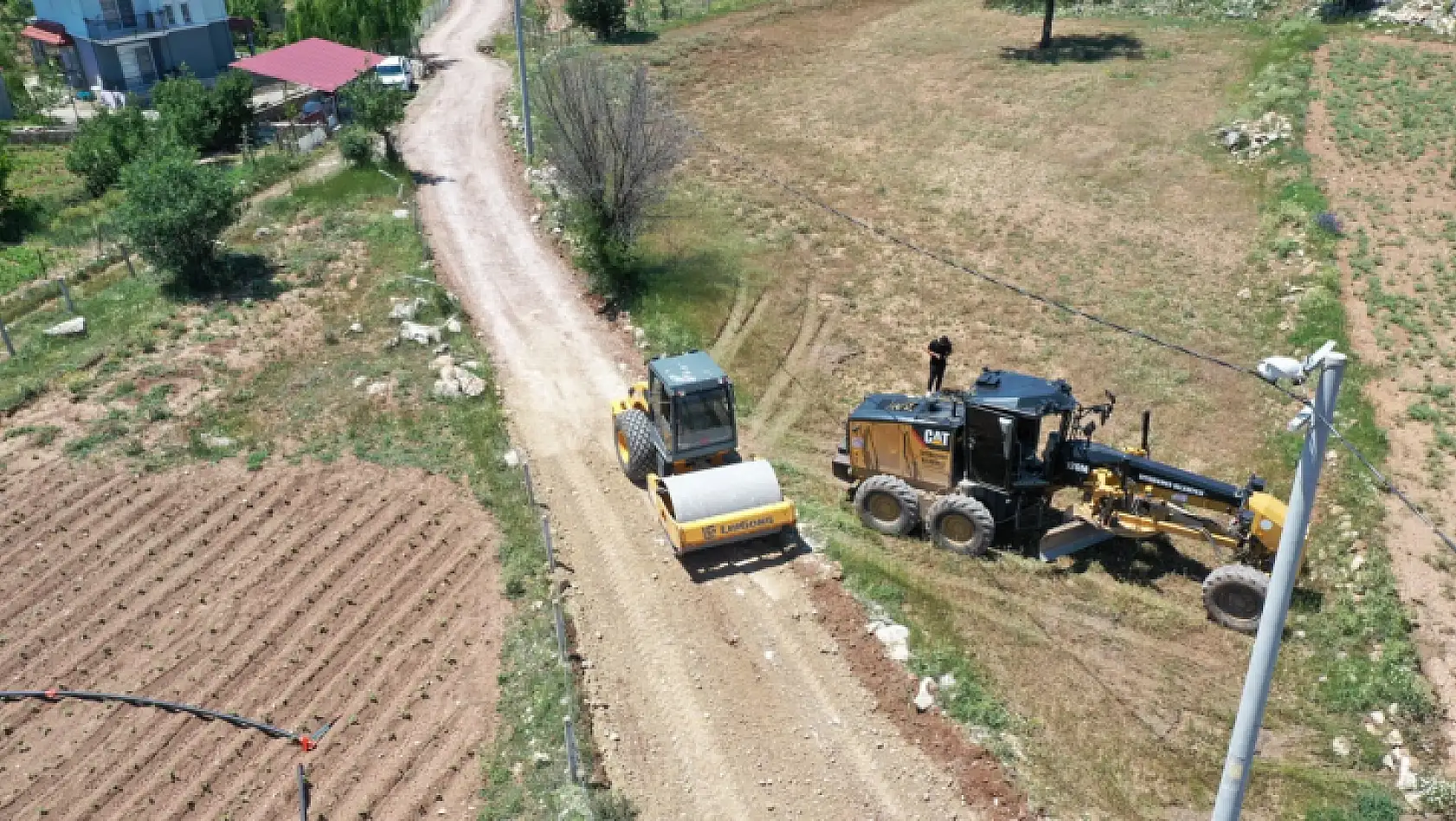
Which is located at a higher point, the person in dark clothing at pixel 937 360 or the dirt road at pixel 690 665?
the person in dark clothing at pixel 937 360

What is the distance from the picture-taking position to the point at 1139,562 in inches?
717

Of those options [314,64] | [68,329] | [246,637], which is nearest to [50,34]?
[314,64]

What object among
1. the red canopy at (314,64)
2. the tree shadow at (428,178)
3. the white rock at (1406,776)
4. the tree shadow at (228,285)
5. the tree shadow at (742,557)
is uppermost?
the red canopy at (314,64)

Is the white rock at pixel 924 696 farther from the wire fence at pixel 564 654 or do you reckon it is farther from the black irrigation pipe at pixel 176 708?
the black irrigation pipe at pixel 176 708

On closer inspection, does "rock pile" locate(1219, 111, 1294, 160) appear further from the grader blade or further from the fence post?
the fence post

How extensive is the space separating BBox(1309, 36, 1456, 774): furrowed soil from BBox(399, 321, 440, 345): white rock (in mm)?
20547

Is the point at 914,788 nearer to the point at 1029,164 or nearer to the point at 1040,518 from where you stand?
the point at 1040,518

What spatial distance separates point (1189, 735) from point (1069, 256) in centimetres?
1863

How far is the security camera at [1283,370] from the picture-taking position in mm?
8875

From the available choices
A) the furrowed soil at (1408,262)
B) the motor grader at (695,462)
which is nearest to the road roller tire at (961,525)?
A: the motor grader at (695,462)

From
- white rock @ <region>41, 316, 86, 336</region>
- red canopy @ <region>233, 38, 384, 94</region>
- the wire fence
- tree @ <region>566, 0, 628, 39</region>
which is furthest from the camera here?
tree @ <region>566, 0, 628, 39</region>

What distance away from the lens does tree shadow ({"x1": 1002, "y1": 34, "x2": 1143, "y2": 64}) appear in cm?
4803

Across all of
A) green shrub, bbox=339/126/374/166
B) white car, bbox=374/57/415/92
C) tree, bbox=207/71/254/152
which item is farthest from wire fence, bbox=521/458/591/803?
white car, bbox=374/57/415/92

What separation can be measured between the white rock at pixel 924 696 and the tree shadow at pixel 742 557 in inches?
141
